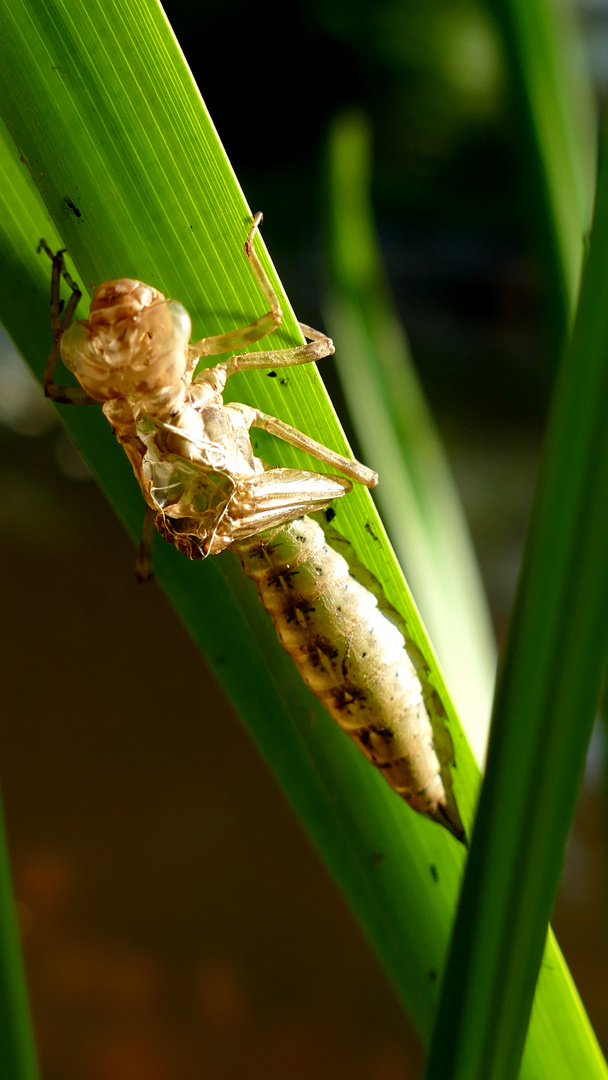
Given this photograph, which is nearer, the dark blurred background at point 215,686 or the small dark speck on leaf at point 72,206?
the small dark speck on leaf at point 72,206

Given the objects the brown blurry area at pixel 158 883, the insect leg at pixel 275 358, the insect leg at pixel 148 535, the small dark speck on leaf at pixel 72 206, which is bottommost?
the brown blurry area at pixel 158 883

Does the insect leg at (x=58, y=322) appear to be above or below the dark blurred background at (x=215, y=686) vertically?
Answer: above

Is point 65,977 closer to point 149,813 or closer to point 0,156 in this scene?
point 149,813

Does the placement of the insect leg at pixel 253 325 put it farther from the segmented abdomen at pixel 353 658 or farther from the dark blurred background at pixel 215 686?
the dark blurred background at pixel 215 686

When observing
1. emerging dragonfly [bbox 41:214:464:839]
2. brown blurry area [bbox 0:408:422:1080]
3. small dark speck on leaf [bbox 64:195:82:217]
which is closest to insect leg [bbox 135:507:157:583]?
emerging dragonfly [bbox 41:214:464:839]

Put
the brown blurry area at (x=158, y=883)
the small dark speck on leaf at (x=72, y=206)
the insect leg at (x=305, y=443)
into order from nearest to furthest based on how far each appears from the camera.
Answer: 1. the small dark speck on leaf at (x=72, y=206)
2. the insect leg at (x=305, y=443)
3. the brown blurry area at (x=158, y=883)

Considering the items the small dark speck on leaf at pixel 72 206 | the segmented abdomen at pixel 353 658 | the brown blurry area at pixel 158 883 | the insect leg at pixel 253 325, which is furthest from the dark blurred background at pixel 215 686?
the small dark speck on leaf at pixel 72 206
